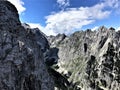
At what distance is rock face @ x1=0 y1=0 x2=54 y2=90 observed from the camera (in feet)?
183

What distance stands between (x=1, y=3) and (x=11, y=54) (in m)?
18.5

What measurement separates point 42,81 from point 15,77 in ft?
38.2

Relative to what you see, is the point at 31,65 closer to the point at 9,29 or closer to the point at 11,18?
the point at 9,29

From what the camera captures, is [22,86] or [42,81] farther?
[42,81]

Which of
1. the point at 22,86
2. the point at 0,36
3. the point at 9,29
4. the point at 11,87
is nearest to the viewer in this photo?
the point at 11,87

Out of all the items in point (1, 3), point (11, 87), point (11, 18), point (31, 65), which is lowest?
point (11, 87)

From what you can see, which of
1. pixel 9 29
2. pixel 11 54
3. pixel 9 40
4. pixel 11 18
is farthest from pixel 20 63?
pixel 11 18

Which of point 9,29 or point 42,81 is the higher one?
point 9,29

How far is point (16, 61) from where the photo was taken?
5800 cm

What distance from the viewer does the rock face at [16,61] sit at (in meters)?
55.8

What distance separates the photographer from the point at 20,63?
2313 inches

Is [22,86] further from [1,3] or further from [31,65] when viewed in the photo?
[1,3]

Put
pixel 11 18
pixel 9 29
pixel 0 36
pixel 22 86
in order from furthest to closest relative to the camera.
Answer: pixel 11 18 < pixel 9 29 < pixel 0 36 < pixel 22 86

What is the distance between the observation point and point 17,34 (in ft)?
222
